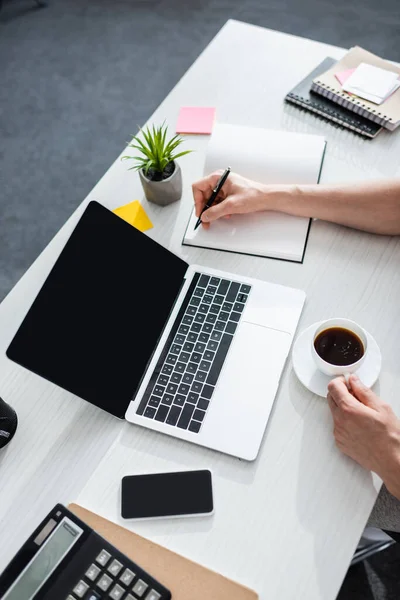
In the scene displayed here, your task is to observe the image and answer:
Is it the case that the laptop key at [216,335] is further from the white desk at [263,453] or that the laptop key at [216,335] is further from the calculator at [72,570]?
the calculator at [72,570]

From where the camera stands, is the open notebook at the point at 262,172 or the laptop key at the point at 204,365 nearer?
the laptop key at the point at 204,365

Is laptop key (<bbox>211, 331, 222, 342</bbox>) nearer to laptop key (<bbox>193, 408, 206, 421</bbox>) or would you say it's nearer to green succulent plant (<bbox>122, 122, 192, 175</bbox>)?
laptop key (<bbox>193, 408, 206, 421</bbox>)

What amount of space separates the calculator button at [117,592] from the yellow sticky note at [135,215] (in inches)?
27.3

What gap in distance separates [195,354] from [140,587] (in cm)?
39

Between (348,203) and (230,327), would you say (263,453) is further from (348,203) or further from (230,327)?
(348,203)

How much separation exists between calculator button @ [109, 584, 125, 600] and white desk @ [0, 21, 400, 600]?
9 centimetres

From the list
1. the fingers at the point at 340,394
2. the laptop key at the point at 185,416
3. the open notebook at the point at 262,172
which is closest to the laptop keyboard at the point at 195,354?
the laptop key at the point at 185,416

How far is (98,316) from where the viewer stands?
37.4 inches

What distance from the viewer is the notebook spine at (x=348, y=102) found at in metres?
1.25

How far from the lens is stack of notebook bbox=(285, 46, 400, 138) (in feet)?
4.11

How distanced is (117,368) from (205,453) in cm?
21

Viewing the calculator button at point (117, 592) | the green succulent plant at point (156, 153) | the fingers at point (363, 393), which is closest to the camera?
the calculator button at point (117, 592)

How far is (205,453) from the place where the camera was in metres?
0.92

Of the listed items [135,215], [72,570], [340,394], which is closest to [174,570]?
[72,570]
